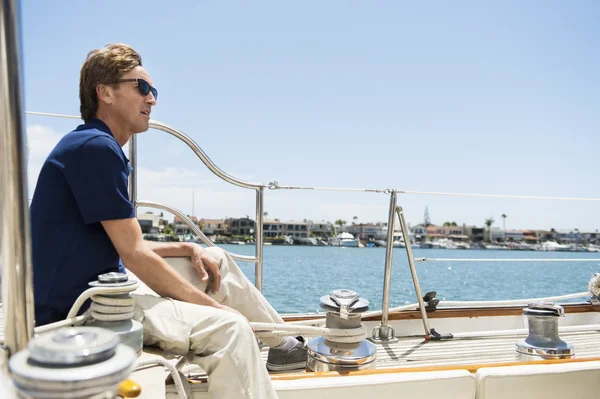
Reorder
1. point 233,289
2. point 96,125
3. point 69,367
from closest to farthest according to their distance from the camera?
point 69,367 < point 96,125 < point 233,289

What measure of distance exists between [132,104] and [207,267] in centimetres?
57

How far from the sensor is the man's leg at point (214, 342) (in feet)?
3.64

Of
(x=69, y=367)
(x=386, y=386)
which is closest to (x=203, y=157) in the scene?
(x=386, y=386)

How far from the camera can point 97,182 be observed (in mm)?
1179

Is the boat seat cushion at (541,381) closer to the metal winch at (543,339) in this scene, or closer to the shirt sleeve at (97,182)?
the metal winch at (543,339)

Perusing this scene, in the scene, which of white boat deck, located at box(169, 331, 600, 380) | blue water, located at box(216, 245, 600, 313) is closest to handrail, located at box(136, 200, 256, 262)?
blue water, located at box(216, 245, 600, 313)

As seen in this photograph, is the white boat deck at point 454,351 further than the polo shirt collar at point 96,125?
Yes

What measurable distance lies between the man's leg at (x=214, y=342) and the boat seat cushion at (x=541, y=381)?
0.72 metres

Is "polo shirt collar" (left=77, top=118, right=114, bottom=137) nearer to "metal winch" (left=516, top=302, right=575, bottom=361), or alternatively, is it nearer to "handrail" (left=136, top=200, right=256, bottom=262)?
"handrail" (left=136, top=200, right=256, bottom=262)

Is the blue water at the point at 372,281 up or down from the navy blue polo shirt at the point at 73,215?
down

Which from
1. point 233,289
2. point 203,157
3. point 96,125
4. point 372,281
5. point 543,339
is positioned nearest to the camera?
point 96,125

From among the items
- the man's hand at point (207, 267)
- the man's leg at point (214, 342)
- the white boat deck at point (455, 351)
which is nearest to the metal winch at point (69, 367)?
the man's leg at point (214, 342)

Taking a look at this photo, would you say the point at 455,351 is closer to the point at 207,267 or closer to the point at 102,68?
the point at 207,267

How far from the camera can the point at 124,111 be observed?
1.46 metres
